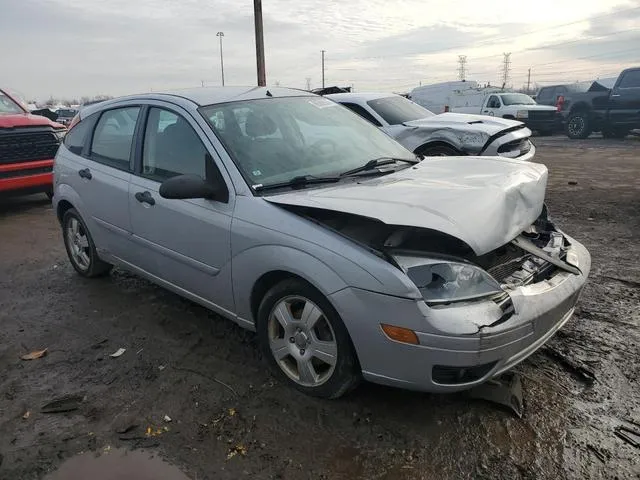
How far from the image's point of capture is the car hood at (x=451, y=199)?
8.46ft

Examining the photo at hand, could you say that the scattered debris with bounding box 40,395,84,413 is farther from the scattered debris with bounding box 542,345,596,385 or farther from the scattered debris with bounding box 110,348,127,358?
the scattered debris with bounding box 542,345,596,385

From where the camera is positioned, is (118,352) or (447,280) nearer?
(447,280)

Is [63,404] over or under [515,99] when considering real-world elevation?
under

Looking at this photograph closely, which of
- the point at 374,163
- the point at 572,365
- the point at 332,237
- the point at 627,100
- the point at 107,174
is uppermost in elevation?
the point at 627,100

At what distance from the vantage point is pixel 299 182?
319 centimetres

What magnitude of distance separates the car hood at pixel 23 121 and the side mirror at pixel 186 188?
6.47m

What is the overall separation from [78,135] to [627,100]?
52.6 ft

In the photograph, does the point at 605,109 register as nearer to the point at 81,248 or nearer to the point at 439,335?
the point at 81,248

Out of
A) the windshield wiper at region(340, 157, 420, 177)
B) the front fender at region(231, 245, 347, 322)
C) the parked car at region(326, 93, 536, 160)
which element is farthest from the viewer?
the parked car at region(326, 93, 536, 160)

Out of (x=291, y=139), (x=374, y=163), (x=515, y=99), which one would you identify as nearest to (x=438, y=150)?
(x=374, y=163)

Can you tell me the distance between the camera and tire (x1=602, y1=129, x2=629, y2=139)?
54.9ft

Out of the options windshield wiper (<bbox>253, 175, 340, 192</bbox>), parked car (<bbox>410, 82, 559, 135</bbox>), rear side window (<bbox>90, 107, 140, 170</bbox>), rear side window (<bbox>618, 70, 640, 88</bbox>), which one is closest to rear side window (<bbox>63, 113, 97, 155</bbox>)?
rear side window (<bbox>90, 107, 140, 170</bbox>)

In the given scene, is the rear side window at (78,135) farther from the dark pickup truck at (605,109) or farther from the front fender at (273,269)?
the dark pickup truck at (605,109)

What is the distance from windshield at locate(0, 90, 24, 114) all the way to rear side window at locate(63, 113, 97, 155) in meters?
4.92
